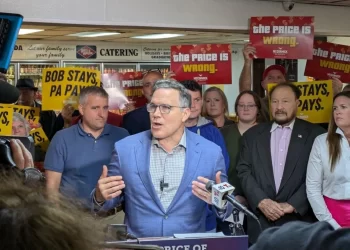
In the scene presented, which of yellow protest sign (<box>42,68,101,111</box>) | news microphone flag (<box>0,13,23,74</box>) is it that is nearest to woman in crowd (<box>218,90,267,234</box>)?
yellow protest sign (<box>42,68,101,111</box>)

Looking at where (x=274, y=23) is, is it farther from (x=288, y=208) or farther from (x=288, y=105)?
(x=288, y=208)

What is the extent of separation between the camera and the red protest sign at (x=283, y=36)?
6418 mm

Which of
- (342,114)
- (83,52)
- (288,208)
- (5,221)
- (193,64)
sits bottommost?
(288,208)

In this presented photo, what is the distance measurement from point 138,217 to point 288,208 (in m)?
1.73

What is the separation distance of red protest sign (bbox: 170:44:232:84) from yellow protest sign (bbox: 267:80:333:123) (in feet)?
3.18

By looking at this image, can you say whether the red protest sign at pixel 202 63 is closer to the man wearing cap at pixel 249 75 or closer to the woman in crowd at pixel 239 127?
the man wearing cap at pixel 249 75

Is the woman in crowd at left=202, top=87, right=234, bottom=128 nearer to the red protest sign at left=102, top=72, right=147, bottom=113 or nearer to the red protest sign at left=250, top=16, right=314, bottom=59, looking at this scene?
the red protest sign at left=250, top=16, right=314, bottom=59

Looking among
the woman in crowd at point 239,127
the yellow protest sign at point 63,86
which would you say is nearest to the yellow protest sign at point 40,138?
the yellow protest sign at point 63,86

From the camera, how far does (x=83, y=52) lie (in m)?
13.2

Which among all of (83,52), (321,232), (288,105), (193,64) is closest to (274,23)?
(193,64)

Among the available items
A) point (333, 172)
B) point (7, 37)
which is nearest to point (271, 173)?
point (333, 172)

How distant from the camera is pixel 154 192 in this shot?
3.53 metres

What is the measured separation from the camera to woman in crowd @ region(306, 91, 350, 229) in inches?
191

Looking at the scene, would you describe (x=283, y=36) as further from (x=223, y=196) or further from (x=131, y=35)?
(x=131, y=35)
